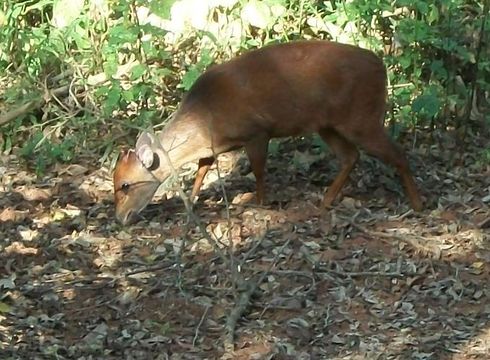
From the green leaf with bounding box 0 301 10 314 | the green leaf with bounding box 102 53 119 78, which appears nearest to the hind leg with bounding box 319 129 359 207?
the green leaf with bounding box 102 53 119 78

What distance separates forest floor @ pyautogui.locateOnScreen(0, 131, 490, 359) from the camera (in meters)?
5.96

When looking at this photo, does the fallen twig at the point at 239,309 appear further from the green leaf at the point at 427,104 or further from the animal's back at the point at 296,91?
the green leaf at the point at 427,104

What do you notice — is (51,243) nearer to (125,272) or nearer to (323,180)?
(125,272)

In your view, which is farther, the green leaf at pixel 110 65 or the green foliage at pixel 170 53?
the green leaf at pixel 110 65

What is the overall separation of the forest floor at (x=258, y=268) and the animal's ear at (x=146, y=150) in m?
0.35

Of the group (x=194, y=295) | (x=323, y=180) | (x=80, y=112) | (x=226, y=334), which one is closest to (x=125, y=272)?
(x=194, y=295)

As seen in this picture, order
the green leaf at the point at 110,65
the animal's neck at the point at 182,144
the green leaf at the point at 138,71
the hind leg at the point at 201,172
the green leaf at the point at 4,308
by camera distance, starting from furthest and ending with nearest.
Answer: the green leaf at the point at 110,65 < the green leaf at the point at 138,71 < the hind leg at the point at 201,172 < the animal's neck at the point at 182,144 < the green leaf at the point at 4,308

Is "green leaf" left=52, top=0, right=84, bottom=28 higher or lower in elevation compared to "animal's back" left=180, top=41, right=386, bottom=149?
higher

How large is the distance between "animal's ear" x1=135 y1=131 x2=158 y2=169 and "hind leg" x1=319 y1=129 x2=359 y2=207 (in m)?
1.15

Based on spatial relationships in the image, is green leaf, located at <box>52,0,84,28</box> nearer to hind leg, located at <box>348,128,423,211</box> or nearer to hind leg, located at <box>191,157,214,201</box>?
hind leg, located at <box>191,157,214,201</box>

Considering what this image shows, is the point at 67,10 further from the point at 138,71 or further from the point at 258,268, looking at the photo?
the point at 258,268

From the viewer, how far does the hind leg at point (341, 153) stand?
7695 millimetres

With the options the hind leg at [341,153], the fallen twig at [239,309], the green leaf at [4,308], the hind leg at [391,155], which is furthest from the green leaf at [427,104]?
the green leaf at [4,308]

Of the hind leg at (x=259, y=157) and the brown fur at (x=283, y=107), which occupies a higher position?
the brown fur at (x=283, y=107)
